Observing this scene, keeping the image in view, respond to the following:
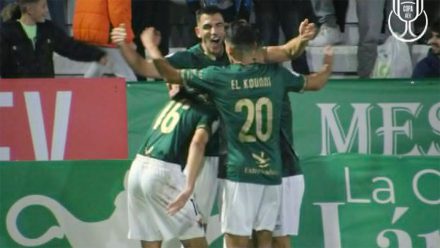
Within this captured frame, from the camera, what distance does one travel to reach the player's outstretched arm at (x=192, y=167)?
26.6ft

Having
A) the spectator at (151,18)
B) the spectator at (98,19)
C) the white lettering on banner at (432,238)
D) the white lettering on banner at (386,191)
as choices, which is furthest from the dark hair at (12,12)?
the white lettering on banner at (432,238)

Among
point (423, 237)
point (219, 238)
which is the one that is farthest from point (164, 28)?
point (423, 237)

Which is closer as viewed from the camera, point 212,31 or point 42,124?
point 212,31

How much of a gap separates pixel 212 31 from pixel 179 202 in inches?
51.4

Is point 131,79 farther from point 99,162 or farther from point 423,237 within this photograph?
point 423,237

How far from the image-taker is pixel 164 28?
1047 cm

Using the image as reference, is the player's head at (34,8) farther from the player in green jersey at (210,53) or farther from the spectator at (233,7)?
the player in green jersey at (210,53)

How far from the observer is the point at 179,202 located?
320 inches

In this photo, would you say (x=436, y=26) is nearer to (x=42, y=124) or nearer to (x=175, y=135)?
(x=175, y=135)

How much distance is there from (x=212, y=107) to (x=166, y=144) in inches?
16.5

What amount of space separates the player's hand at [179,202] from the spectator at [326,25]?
280 centimetres

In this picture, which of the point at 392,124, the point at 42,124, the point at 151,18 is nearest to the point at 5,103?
the point at 42,124

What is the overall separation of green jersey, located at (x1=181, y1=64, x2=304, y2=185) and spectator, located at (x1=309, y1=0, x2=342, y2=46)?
2.33 metres

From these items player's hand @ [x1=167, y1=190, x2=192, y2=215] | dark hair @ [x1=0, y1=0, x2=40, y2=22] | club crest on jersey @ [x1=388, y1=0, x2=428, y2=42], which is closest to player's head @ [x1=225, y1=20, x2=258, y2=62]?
player's hand @ [x1=167, y1=190, x2=192, y2=215]
